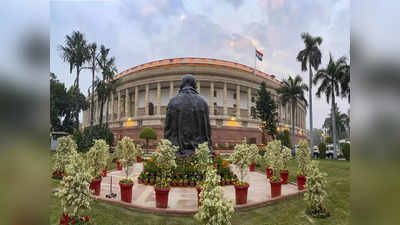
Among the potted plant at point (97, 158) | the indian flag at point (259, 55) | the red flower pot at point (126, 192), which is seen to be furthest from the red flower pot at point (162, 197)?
the indian flag at point (259, 55)

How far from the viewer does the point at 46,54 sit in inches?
62.7

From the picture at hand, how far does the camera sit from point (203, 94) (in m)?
44.9

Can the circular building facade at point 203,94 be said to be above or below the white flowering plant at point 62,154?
above

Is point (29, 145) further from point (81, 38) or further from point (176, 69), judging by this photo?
point (176, 69)

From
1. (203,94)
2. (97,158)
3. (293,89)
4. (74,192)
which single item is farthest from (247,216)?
(203,94)

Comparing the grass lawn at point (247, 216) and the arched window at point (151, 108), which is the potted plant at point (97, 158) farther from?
the arched window at point (151, 108)

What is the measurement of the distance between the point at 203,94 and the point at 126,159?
1326 inches

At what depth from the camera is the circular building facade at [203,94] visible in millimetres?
41531

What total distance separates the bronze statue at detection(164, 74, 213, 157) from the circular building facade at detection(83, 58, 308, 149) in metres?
25.4

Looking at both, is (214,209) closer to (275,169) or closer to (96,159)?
(96,159)

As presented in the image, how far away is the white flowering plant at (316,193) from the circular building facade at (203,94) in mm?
32251

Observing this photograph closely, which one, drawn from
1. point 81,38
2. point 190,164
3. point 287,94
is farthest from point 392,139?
point 287,94

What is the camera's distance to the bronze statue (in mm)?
13039

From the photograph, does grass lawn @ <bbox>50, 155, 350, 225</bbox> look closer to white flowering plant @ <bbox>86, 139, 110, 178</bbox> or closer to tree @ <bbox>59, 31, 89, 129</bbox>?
white flowering plant @ <bbox>86, 139, 110, 178</bbox>
